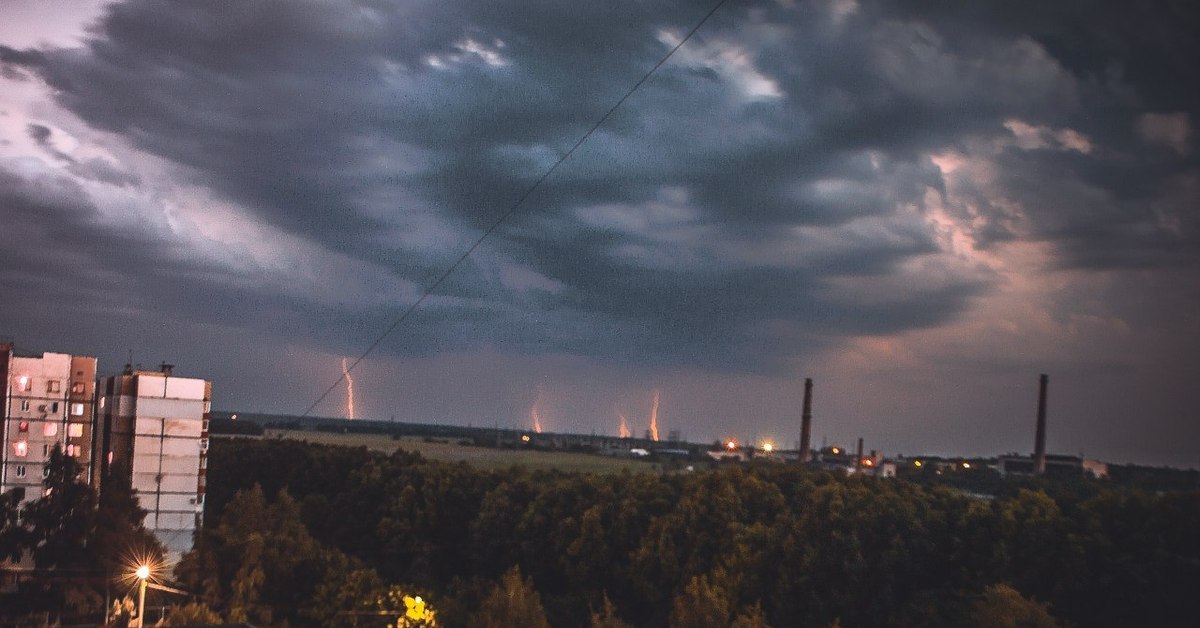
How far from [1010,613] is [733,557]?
44.2 feet

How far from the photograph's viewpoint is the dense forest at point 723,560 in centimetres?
2845

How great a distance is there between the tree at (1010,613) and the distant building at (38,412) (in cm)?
4147

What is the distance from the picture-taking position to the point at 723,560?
123 feet

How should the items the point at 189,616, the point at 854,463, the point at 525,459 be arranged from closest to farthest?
the point at 189,616
the point at 854,463
the point at 525,459

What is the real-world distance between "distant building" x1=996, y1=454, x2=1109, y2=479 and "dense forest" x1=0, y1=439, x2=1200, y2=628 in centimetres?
1547

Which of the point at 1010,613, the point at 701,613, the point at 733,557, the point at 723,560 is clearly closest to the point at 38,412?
the point at 723,560

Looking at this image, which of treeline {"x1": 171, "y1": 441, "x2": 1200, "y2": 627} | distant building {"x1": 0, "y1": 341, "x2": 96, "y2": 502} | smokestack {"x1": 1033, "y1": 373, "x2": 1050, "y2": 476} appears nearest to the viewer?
treeline {"x1": 171, "y1": 441, "x2": 1200, "y2": 627}

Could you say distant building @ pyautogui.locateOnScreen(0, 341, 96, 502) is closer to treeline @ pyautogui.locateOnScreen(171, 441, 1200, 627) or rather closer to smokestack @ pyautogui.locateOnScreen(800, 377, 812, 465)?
treeline @ pyautogui.locateOnScreen(171, 441, 1200, 627)

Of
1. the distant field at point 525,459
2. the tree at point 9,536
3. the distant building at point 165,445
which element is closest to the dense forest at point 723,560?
the tree at point 9,536

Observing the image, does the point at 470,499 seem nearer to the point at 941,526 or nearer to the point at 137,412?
the point at 137,412

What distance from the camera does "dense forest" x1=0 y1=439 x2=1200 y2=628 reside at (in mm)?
28453

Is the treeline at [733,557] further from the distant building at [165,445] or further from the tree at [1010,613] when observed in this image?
the distant building at [165,445]

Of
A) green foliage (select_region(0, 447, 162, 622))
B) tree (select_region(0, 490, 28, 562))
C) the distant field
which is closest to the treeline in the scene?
green foliage (select_region(0, 447, 162, 622))

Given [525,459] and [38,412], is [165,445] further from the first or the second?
[525,459]
